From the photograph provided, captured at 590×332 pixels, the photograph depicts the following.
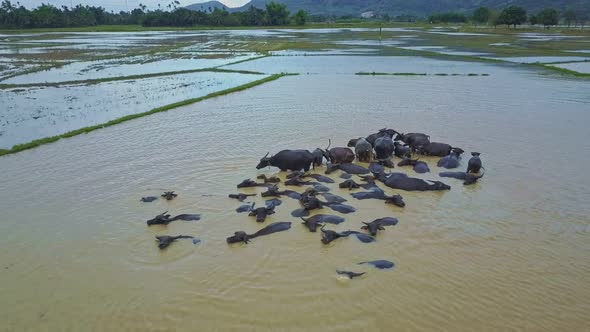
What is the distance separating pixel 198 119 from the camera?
14625 mm

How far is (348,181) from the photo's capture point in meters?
8.46

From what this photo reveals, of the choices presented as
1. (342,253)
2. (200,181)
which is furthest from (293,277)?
(200,181)

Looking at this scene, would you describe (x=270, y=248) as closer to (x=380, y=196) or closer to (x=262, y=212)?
(x=262, y=212)

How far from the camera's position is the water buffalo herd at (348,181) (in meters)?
6.88

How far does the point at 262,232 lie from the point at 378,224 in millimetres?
1833

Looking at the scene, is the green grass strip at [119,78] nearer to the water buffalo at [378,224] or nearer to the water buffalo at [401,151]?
the water buffalo at [401,151]

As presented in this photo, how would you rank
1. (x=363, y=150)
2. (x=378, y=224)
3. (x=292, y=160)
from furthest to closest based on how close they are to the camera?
1. (x=363, y=150)
2. (x=292, y=160)
3. (x=378, y=224)

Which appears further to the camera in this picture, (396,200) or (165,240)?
(396,200)

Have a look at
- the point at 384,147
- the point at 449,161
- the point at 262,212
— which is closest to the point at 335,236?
the point at 262,212

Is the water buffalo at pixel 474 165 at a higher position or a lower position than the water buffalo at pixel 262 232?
higher

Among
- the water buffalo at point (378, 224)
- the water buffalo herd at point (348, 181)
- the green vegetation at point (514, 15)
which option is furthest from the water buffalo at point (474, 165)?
the green vegetation at point (514, 15)

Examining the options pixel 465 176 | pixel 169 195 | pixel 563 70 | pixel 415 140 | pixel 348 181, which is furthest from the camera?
pixel 563 70

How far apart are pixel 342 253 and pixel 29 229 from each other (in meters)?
5.14

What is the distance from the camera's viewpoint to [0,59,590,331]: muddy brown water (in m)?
5.07
